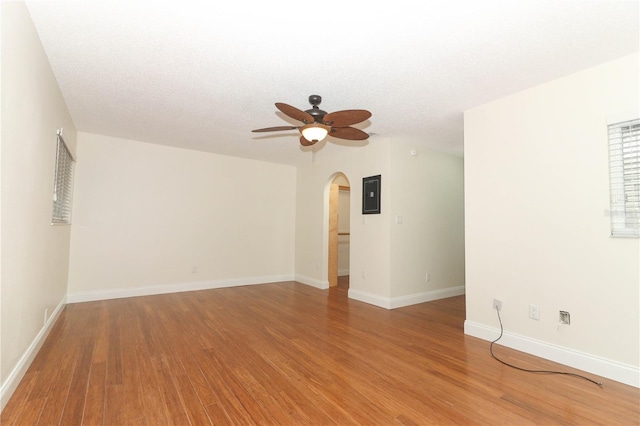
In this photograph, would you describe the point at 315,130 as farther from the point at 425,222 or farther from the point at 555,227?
the point at 425,222

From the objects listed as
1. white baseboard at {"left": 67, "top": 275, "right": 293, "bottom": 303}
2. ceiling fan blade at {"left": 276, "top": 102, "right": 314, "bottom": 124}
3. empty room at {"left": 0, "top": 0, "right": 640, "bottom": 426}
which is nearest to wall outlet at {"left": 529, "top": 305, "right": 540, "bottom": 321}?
empty room at {"left": 0, "top": 0, "right": 640, "bottom": 426}

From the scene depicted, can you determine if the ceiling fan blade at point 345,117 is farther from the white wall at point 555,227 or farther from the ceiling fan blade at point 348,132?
the white wall at point 555,227

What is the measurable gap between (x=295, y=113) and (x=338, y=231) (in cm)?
445

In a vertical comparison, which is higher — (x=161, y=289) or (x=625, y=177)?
(x=625, y=177)

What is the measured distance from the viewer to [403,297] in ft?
14.5

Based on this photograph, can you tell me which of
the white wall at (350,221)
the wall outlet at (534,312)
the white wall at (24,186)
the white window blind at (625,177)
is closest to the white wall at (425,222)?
the white wall at (350,221)

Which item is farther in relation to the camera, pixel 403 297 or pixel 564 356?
pixel 403 297

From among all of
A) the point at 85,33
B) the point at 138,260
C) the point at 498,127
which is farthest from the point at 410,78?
the point at 138,260

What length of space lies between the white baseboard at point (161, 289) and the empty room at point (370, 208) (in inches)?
1.9

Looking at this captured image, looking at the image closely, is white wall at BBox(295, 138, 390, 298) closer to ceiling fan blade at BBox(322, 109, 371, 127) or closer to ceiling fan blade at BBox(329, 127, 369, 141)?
ceiling fan blade at BBox(329, 127, 369, 141)

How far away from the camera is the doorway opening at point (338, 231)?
5.83 metres

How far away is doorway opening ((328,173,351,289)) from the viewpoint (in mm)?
5828

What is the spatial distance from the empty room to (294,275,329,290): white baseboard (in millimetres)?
1090

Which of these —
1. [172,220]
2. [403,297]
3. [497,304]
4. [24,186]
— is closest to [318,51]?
[24,186]
